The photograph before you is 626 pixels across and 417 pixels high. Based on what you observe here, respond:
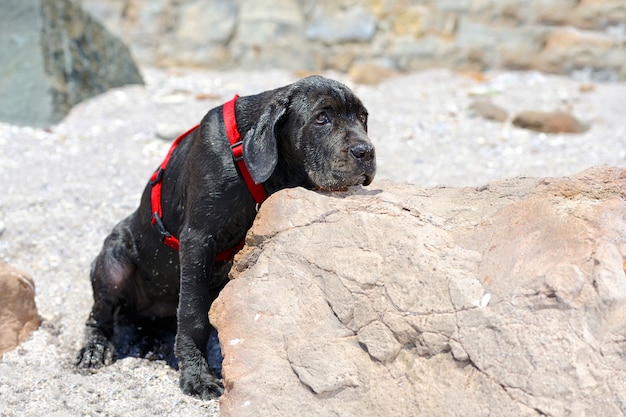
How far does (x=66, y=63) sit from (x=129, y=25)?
242 centimetres

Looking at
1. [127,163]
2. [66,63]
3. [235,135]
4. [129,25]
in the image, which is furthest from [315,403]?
[129,25]

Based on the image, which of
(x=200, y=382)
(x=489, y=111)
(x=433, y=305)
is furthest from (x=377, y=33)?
(x=433, y=305)

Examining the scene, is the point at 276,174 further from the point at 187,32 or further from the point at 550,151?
the point at 187,32

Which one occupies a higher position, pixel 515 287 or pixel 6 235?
pixel 515 287

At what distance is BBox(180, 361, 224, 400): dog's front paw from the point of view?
380cm

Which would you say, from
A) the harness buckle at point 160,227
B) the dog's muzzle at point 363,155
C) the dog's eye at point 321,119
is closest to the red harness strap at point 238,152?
the dog's eye at point 321,119

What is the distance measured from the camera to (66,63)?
27.7 ft

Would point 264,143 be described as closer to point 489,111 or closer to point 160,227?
point 160,227

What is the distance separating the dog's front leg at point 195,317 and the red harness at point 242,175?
181mm

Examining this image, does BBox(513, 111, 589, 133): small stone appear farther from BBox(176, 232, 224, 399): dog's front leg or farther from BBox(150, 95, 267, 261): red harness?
BBox(176, 232, 224, 399): dog's front leg

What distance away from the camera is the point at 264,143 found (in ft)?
12.1

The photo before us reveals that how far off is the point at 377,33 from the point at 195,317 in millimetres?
6803

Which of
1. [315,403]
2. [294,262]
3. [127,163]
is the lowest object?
[127,163]

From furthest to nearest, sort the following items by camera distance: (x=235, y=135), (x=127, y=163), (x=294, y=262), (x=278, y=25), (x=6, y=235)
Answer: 1. (x=278, y=25)
2. (x=127, y=163)
3. (x=6, y=235)
4. (x=235, y=135)
5. (x=294, y=262)
